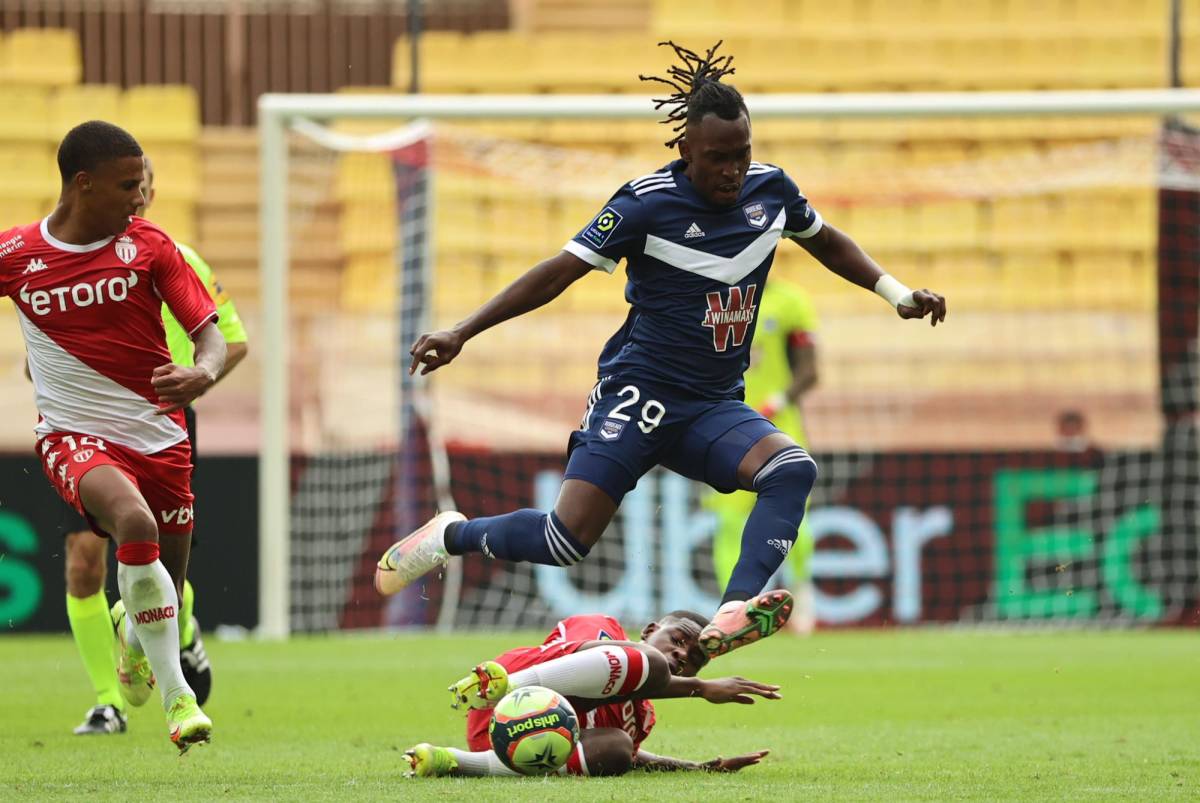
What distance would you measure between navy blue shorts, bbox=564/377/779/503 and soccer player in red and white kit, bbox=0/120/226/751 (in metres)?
1.24

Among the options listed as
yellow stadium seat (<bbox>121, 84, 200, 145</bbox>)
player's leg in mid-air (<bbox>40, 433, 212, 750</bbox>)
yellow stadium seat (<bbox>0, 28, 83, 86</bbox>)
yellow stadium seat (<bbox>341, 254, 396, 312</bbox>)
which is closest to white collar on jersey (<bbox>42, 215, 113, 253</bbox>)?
player's leg in mid-air (<bbox>40, 433, 212, 750</bbox>)

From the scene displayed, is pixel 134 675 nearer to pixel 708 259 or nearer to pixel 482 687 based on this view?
pixel 482 687

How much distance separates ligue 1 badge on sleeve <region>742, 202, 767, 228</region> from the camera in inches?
234

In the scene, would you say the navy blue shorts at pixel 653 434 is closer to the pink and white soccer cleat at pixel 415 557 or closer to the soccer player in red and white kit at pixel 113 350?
the pink and white soccer cleat at pixel 415 557

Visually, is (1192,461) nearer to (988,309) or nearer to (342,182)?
(988,309)

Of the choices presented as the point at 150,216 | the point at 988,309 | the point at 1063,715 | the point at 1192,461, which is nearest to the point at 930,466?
the point at 1192,461

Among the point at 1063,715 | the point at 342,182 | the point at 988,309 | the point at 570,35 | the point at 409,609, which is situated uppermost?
the point at 570,35

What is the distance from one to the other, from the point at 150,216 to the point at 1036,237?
7.53 metres

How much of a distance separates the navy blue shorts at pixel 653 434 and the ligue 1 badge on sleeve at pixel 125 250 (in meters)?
1.54

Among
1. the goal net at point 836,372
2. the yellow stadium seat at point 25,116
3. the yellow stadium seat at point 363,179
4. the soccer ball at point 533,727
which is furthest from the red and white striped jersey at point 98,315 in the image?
the yellow stadium seat at point 25,116

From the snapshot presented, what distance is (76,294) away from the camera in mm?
5691

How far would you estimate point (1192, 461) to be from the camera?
12.8 meters

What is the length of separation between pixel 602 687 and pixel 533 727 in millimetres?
236

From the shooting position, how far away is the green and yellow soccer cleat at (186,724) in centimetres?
529
